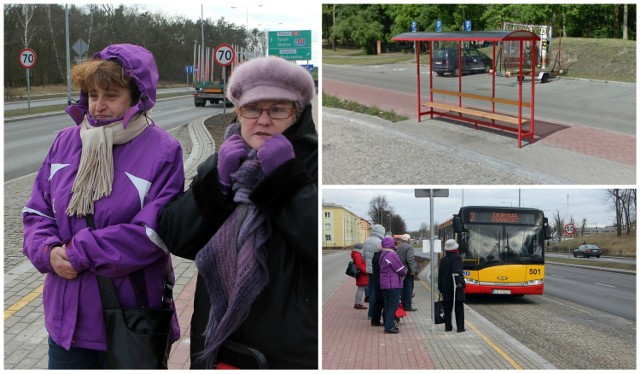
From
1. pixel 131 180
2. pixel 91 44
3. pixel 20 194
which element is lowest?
pixel 20 194

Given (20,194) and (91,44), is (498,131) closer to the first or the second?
(20,194)

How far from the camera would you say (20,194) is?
621 centimetres

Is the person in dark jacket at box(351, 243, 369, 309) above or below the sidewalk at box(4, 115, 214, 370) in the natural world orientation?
above

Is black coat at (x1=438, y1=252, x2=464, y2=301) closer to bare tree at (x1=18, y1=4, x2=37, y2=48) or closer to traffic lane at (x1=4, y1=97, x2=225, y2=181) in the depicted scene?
traffic lane at (x1=4, y1=97, x2=225, y2=181)

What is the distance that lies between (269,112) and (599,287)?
4.87 feet

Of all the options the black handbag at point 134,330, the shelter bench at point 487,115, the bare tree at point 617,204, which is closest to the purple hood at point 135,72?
the black handbag at point 134,330

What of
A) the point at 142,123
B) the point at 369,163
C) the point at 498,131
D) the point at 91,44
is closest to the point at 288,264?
the point at 142,123

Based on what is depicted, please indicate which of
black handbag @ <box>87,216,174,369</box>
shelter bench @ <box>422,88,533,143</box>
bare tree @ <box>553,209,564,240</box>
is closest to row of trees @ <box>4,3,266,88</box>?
black handbag @ <box>87,216,174,369</box>

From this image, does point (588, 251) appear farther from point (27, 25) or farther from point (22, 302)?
point (22, 302)

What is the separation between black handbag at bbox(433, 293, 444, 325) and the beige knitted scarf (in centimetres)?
156

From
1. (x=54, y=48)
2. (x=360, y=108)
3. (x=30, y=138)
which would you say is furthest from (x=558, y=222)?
(x=30, y=138)

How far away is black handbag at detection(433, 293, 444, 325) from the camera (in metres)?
2.84

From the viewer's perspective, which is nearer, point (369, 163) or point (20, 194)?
point (369, 163)

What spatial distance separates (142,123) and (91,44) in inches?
34.2
